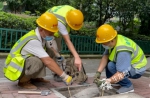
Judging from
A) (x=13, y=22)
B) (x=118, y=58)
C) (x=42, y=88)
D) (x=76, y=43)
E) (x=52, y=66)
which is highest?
(x=118, y=58)

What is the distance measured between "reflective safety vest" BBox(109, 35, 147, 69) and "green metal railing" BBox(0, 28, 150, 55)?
150 inches

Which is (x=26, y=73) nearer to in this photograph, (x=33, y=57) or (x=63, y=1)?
(x=33, y=57)

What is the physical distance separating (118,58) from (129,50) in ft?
0.63

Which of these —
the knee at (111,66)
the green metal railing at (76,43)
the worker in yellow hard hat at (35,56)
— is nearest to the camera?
the worker in yellow hard hat at (35,56)

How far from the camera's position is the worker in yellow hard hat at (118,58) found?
281 centimetres

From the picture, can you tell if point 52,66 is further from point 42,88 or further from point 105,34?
point 105,34

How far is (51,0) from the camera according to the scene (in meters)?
10.0

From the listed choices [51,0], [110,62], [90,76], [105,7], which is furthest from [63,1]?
[110,62]

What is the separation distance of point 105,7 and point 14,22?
417cm

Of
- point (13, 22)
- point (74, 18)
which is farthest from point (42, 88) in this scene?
point (13, 22)

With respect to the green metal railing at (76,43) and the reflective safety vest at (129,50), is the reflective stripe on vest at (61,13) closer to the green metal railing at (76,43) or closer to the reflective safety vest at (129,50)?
the reflective safety vest at (129,50)

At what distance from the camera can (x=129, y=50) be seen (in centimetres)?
289

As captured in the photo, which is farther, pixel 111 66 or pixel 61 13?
pixel 61 13

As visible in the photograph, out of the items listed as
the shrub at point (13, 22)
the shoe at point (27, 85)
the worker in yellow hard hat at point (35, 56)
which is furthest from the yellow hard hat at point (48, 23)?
the shrub at point (13, 22)
